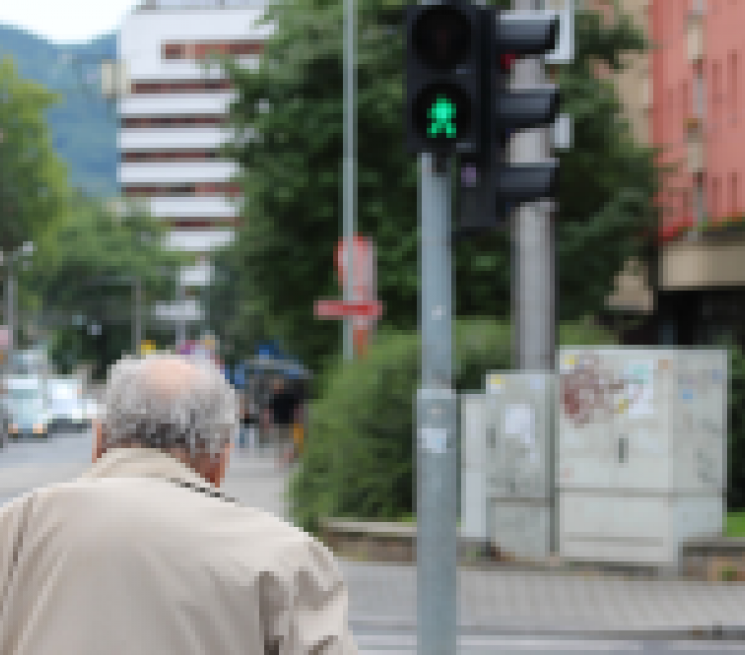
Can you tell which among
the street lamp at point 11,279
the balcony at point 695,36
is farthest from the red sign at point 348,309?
the street lamp at point 11,279

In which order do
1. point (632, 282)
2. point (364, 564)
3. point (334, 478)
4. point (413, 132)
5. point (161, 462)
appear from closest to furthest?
1. point (161, 462)
2. point (413, 132)
3. point (364, 564)
4. point (334, 478)
5. point (632, 282)

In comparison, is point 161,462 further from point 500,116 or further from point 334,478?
point 334,478

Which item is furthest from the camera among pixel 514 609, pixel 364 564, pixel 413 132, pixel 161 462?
pixel 364 564

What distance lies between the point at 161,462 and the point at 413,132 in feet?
17.2

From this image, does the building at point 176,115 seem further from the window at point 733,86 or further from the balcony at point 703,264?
the window at point 733,86

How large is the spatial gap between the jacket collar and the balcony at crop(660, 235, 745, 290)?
34.6m

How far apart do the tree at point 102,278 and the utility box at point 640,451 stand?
8889 cm

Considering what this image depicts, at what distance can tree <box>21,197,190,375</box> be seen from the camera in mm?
107188

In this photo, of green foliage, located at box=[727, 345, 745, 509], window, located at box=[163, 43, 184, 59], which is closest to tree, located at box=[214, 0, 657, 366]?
green foliage, located at box=[727, 345, 745, 509]

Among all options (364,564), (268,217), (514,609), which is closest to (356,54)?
(268,217)

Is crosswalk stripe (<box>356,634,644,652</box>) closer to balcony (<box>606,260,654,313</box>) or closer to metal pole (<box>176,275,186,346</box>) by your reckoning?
balcony (<box>606,260,654,313</box>)

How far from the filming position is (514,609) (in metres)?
12.7

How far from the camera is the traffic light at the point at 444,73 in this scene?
26.4 ft

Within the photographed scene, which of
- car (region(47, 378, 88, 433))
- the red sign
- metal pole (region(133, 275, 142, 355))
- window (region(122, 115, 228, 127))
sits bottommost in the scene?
Answer: car (region(47, 378, 88, 433))
